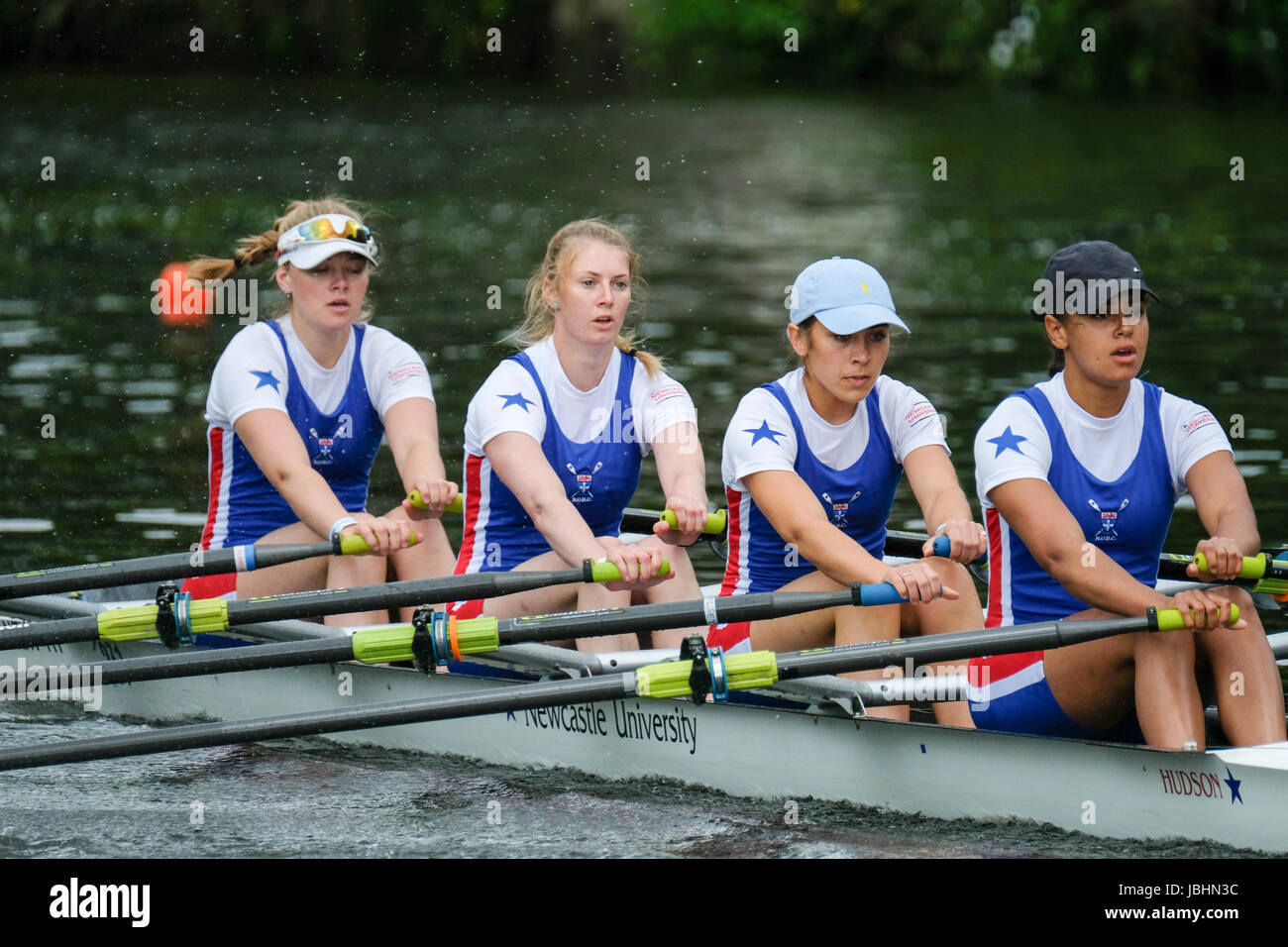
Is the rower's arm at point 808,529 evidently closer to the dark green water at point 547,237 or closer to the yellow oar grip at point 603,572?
the yellow oar grip at point 603,572

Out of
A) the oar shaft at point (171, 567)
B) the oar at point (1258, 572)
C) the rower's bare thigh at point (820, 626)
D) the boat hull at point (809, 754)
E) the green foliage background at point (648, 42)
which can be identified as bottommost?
the boat hull at point (809, 754)

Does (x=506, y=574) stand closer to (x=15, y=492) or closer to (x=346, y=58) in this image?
(x=15, y=492)

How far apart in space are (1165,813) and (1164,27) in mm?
29747

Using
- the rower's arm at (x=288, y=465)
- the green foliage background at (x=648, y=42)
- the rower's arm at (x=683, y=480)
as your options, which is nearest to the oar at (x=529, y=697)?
the rower's arm at (x=683, y=480)

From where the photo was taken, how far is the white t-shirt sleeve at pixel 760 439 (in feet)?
18.4

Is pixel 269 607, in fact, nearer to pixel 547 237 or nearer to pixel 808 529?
pixel 808 529

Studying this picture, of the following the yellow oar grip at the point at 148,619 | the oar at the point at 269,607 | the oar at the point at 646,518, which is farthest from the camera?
the oar at the point at 646,518

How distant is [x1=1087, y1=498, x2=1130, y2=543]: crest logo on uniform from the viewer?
5289 millimetres

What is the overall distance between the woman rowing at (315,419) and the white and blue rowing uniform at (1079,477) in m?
2.05

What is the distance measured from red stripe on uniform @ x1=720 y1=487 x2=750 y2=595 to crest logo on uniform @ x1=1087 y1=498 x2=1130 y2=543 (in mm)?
1124

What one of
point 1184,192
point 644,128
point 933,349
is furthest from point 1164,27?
point 933,349

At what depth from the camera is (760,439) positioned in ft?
18.5

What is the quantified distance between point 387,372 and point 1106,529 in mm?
2752

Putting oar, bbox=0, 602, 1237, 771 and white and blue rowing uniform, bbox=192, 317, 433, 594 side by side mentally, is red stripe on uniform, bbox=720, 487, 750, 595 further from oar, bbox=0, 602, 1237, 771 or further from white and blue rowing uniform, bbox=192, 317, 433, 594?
white and blue rowing uniform, bbox=192, 317, 433, 594
